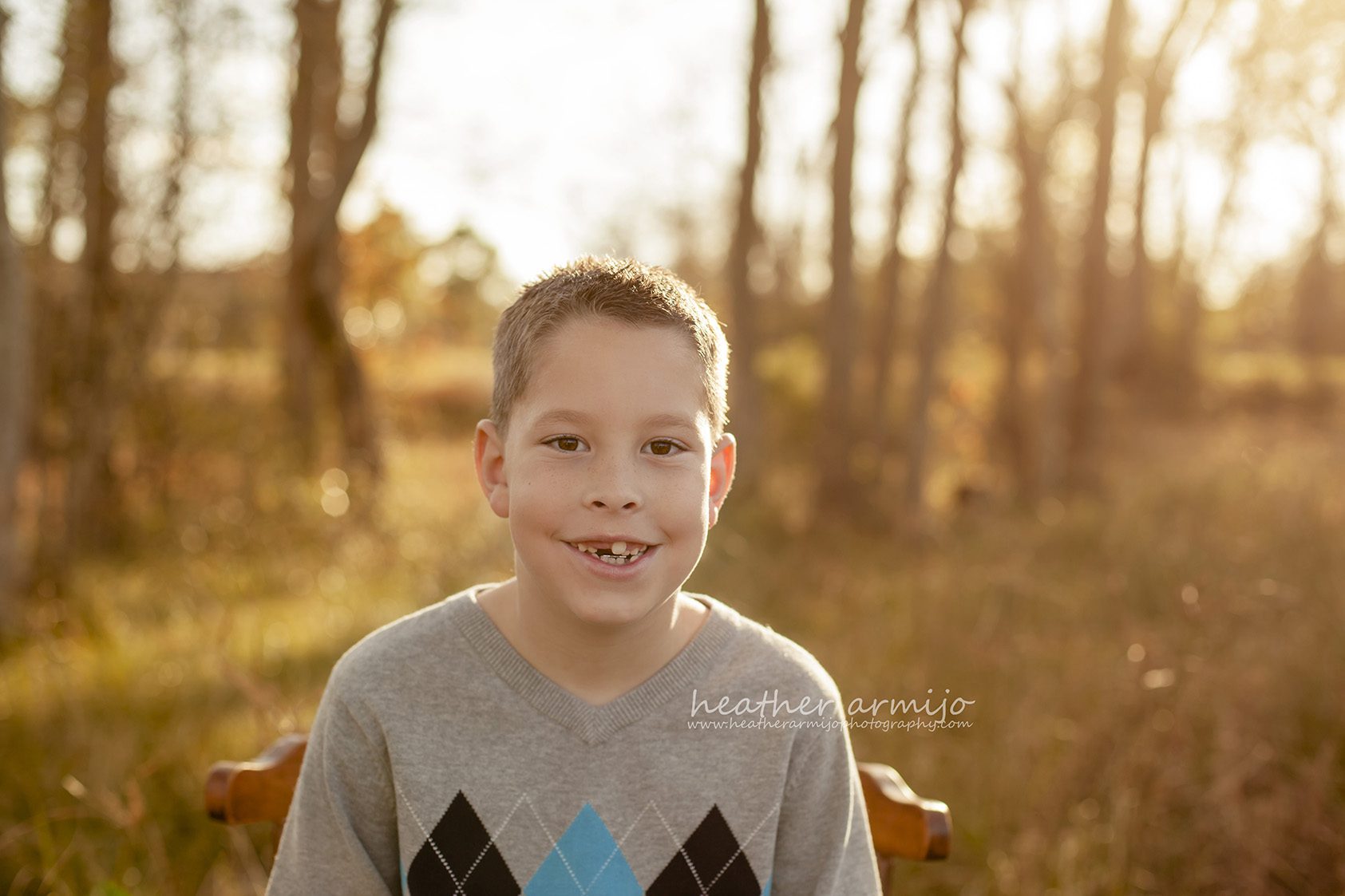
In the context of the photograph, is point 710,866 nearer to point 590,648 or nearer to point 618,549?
point 590,648

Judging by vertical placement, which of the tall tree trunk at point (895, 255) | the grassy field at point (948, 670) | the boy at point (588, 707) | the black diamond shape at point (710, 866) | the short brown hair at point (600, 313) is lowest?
the grassy field at point (948, 670)

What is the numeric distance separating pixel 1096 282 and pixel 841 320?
11.5ft

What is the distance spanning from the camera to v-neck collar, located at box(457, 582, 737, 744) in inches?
64.1

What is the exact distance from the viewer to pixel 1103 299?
11039mm

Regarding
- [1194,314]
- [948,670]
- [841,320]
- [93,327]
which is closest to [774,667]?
[948,670]

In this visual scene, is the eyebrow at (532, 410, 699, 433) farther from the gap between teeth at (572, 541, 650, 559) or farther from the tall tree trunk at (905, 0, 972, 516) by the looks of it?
the tall tree trunk at (905, 0, 972, 516)

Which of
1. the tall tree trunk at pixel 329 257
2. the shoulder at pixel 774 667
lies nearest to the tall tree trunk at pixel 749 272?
the tall tree trunk at pixel 329 257

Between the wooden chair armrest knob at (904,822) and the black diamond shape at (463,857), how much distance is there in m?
0.64

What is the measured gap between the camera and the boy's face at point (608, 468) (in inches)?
61.0

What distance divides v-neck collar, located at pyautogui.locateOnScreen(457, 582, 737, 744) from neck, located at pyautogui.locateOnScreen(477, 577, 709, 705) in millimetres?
15

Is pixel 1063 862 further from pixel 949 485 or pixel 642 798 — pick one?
pixel 949 485

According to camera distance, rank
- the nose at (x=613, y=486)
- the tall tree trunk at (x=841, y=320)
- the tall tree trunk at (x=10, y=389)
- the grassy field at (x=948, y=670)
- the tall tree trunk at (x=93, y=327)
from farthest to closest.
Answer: the tall tree trunk at (x=841, y=320) → the tall tree trunk at (x=93, y=327) → the tall tree trunk at (x=10, y=389) → the grassy field at (x=948, y=670) → the nose at (x=613, y=486)

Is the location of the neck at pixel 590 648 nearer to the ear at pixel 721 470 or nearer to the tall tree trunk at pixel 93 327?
the ear at pixel 721 470

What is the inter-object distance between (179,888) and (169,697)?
4.79 ft
